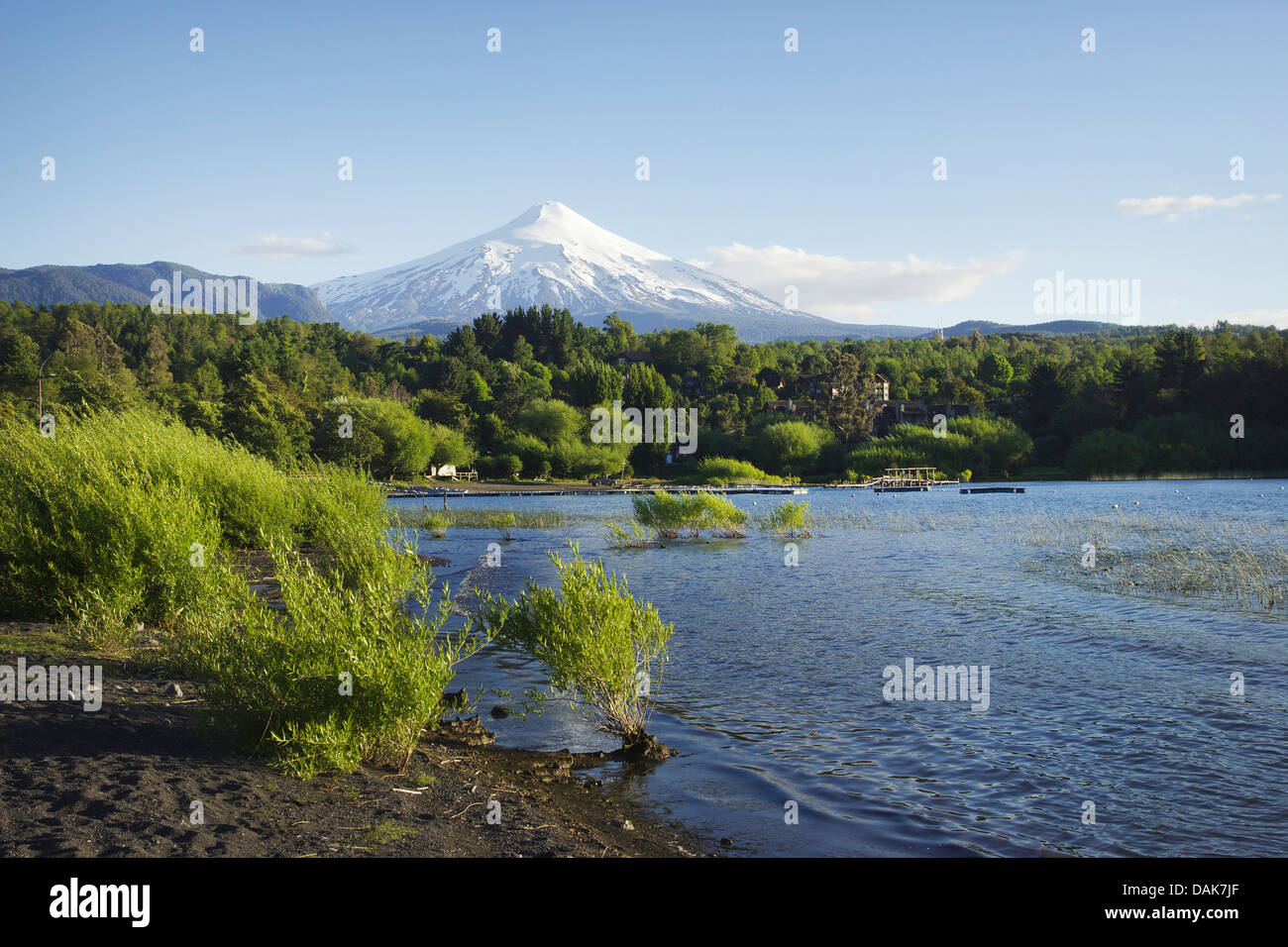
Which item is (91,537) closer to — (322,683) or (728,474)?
(322,683)

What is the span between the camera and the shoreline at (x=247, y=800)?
637cm

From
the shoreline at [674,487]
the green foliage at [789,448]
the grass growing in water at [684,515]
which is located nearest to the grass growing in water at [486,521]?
the grass growing in water at [684,515]

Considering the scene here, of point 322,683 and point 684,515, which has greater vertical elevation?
point 322,683

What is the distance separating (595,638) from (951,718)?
19.5 feet

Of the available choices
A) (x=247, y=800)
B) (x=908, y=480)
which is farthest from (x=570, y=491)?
(x=247, y=800)

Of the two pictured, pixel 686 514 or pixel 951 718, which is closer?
pixel 951 718

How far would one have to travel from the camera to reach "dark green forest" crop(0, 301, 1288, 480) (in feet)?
280

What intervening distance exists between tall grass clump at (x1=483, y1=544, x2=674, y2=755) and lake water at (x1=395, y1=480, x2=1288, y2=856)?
2.49ft

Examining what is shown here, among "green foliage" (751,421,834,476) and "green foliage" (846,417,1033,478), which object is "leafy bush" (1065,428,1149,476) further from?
"green foliage" (751,421,834,476)

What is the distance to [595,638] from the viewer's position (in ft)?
34.2

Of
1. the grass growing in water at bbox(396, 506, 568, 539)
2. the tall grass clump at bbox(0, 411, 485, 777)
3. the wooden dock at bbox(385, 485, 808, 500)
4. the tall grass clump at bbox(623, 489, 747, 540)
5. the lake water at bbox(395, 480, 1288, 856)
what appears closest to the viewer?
the tall grass clump at bbox(0, 411, 485, 777)

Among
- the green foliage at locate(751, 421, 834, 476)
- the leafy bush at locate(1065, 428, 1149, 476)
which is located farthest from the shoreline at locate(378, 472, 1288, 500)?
the green foliage at locate(751, 421, 834, 476)

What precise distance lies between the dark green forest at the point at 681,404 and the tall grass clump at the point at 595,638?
58.5 m
